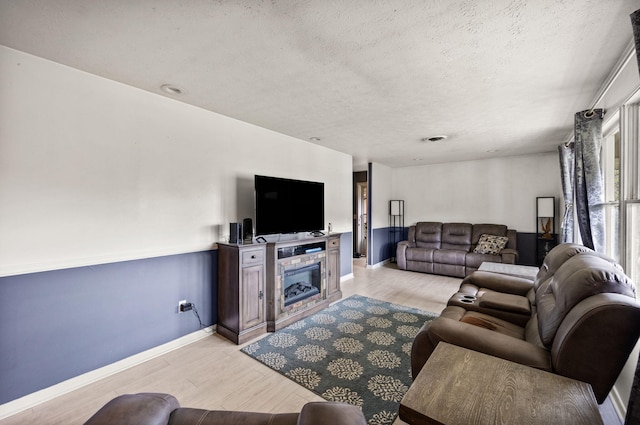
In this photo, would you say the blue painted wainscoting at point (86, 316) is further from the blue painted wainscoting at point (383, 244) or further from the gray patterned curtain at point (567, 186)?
the gray patterned curtain at point (567, 186)

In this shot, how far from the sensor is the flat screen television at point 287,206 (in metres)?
3.08

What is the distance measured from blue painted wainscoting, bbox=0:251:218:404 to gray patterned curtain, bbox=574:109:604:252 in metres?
3.80

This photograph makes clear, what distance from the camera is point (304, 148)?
4074 millimetres

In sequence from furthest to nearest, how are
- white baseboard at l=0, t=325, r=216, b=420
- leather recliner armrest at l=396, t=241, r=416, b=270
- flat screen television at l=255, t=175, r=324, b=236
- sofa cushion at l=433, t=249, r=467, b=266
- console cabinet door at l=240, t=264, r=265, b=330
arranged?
leather recliner armrest at l=396, t=241, r=416, b=270 < sofa cushion at l=433, t=249, r=467, b=266 < flat screen television at l=255, t=175, r=324, b=236 < console cabinet door at l=240, t=264, r=265, b=330 < white baseboard at l=0, t=325, r=216, b=420

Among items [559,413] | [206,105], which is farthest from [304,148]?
[559,413]

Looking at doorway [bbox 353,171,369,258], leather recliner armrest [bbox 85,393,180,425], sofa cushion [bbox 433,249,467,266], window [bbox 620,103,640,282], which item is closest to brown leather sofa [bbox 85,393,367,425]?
leather recliner armrest [bbox 85,393,180,425]

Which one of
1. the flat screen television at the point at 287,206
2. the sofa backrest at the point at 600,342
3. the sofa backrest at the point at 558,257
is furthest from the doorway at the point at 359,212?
the sofa backrest at the point at 600,342

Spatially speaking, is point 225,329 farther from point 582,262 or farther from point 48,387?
point 582,262

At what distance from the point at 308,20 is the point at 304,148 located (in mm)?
2606

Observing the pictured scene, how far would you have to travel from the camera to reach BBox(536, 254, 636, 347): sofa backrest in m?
1.32

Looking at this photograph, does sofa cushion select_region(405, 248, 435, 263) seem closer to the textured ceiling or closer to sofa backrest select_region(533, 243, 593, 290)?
sofa backrest select_region(533, 243, 593, 290)

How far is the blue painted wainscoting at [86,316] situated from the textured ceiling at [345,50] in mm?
1609

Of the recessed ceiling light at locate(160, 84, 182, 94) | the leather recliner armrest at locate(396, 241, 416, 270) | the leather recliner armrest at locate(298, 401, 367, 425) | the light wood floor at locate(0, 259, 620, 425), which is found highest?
the recessed ceiling light at locate(160, 84, 182, 94)

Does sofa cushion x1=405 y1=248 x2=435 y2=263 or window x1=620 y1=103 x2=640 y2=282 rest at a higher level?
window x1=620 y1=103 x2=640 y2=282
